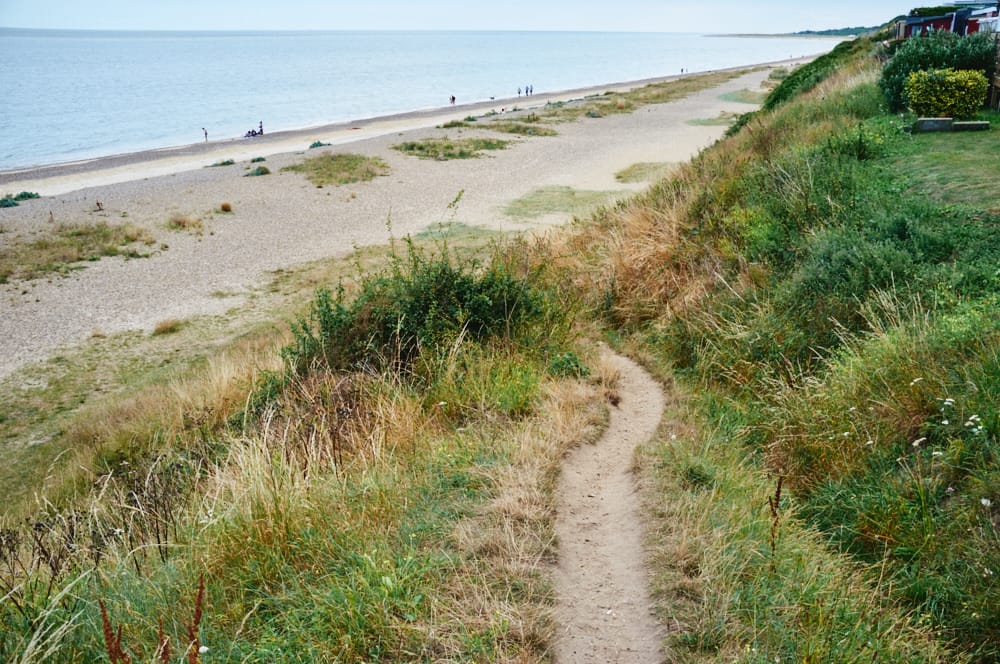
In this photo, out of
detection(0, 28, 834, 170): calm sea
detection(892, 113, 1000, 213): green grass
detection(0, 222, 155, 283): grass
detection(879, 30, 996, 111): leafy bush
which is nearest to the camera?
detection(892, 113, 1000, 213): green grass

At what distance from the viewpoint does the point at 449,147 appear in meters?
36.6

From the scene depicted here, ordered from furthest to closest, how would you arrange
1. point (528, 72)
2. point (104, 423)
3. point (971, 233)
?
point (528, 72), point (104, 423), point (971, 233)

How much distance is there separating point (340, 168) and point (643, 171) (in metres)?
13.8

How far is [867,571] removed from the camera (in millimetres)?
3844

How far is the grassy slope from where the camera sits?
11.5 ft

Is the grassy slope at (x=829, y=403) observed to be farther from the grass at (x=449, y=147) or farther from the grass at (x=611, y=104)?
the grass at (x=611, y=104)

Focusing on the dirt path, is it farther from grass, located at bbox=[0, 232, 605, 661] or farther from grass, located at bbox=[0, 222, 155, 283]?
grass, located at bbox=[0, 222, 155, 283]

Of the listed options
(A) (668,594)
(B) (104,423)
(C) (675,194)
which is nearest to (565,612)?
(A) (668,594)

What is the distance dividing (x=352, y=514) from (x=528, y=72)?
132 meters

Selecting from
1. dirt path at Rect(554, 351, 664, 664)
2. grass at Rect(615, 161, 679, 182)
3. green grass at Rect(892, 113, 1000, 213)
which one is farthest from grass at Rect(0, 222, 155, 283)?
green grass at Rect(892, 113, 1000, 213)

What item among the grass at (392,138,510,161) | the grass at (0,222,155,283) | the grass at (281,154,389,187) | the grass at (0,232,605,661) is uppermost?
the grass at (392,138,510,161)

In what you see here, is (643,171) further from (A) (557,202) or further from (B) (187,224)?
(B) (187,224)

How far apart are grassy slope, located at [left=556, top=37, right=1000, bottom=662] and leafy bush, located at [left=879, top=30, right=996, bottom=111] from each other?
4.81m

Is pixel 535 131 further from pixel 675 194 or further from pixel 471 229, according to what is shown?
pixel 675 194
